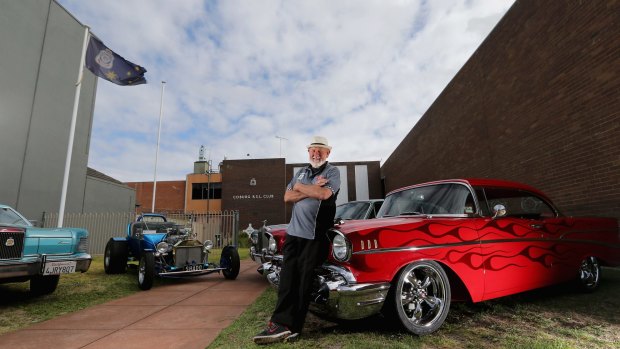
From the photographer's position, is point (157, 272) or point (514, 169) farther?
point (514, 169)

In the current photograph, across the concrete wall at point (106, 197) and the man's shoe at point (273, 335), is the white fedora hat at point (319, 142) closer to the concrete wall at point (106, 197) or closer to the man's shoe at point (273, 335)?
the man's shoe at point (273, 335)

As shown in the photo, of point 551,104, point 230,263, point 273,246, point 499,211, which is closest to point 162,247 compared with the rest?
point 230,263

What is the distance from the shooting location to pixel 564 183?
636 cm

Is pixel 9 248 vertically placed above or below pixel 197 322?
above

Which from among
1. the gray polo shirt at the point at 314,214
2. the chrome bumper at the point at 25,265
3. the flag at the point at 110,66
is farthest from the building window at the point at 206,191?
the gray polo shirt at the point at 314,214

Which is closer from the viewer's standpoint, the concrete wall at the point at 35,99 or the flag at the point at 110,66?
the flag at the point at 110,66

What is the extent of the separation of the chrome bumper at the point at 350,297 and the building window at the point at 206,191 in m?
33.6

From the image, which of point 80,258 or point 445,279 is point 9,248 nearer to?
point 80,258

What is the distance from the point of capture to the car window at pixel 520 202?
12.3 feet

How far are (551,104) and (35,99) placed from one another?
51.1 ft

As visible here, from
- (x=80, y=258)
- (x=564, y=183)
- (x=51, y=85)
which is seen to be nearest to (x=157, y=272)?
(x=80, y=258)

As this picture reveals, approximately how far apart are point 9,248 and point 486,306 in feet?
20.3

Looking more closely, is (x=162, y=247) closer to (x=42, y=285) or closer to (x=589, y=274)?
(x=42, y=285)

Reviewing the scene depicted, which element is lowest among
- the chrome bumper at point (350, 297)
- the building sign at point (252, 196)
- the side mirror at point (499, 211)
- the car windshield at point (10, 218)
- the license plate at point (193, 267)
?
the license plate at point (193, 267)
